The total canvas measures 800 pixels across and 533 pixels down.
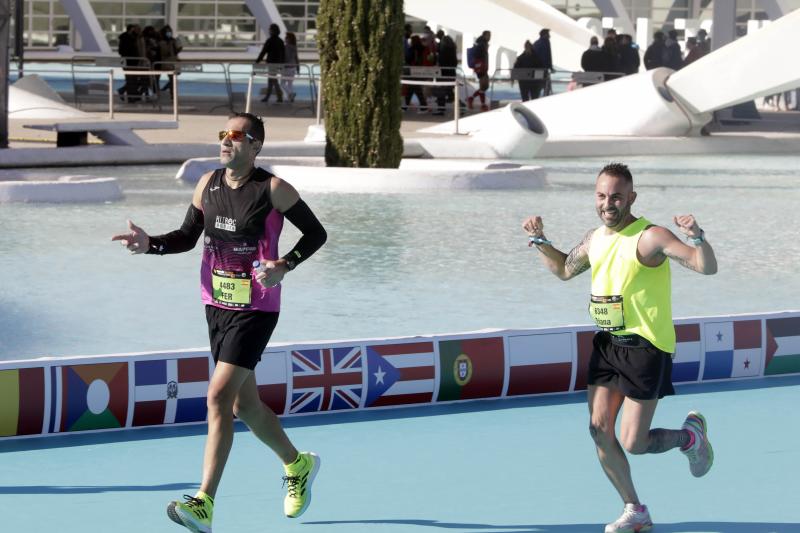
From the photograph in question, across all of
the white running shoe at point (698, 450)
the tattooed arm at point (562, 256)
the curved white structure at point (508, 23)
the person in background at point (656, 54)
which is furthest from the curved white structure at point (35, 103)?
the curved white structure at point (508, 23)

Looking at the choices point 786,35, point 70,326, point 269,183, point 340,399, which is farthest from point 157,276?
point 786,35

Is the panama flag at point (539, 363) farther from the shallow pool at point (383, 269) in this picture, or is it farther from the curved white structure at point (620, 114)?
the curved white structure at point (620, 114)

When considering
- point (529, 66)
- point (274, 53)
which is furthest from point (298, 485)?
point (274, 53)

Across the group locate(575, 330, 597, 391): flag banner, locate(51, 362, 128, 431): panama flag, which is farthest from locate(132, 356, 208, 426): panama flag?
locate(575, 330, 597, 391): flag banner

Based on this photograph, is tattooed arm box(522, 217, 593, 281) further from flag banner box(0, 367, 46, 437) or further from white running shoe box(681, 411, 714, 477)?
flag banner box(0, 367, 46, 437)

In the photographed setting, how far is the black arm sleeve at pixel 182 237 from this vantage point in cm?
539

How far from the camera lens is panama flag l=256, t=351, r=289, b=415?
6.79 metres

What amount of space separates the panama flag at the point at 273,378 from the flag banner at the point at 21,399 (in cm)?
92

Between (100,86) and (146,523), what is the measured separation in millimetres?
24211

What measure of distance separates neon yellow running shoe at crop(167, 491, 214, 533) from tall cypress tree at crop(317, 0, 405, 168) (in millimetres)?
11964

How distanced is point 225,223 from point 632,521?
1582 millimetres

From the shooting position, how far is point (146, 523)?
5.21m

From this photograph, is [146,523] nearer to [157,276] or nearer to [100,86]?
[157,276]

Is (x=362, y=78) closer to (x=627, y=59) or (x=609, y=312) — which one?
(x=609, y=312)
